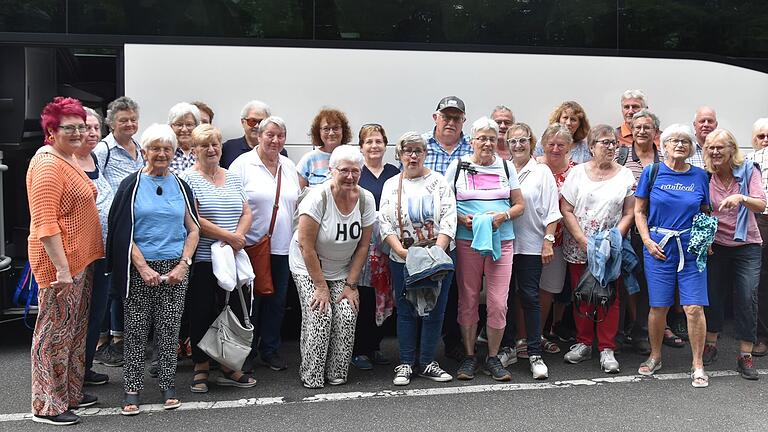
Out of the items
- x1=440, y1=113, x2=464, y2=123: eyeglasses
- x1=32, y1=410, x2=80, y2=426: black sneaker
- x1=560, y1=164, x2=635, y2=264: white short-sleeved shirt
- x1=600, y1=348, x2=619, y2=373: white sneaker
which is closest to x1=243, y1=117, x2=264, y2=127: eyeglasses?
x1=440, y1=113, x2=464, y2=123: eyeglasses

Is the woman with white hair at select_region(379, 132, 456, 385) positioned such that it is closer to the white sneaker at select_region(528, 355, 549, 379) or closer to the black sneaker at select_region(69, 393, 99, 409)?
the white sneaker at select_region(528, 355, 549, 379)

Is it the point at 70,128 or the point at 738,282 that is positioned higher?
the point at 70,128

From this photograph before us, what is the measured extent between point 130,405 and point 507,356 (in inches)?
110

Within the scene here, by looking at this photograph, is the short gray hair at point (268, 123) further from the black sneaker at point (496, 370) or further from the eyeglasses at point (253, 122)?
the black sneaker at point (496, 370)

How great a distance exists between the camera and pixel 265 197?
5.54 m

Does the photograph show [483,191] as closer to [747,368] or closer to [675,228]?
[675,228]

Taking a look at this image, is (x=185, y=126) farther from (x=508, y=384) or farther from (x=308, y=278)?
(x=508, y=384)

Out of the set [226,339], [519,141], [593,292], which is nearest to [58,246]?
[226,339]

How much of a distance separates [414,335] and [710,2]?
447 centimetres

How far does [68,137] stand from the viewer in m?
4.49

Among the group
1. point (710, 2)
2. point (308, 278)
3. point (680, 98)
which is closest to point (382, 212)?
point (308, 278)

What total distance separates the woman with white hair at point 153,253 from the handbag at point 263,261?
67cm

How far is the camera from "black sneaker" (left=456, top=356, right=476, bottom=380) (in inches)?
217

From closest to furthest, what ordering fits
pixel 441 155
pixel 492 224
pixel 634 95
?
pixel 492 224
pixel 441 155
pixel 634 95
